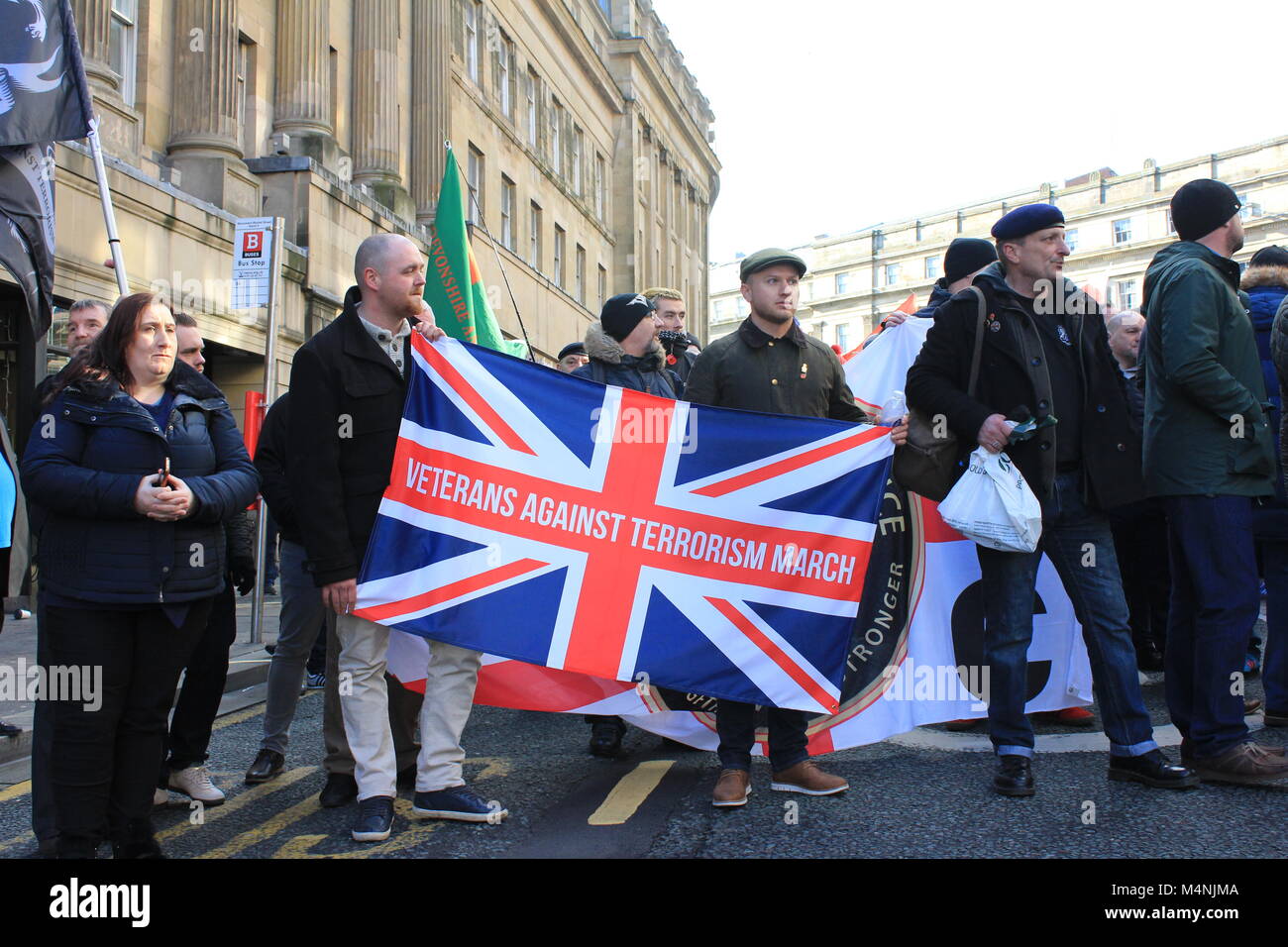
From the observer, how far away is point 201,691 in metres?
4.70

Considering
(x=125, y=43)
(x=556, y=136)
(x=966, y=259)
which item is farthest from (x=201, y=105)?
(x=556, y=136)

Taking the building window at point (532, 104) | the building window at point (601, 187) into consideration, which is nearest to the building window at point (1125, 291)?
the building window at point (601, 187)

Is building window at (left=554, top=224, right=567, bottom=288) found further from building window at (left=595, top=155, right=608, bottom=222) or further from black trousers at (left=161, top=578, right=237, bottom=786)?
black trousers at (left=161, top=578, right=237, bottom=786)

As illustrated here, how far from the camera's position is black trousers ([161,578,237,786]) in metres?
4.62

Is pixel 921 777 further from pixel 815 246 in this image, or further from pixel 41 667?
pixel 815 246

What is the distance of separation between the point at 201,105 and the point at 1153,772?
49.0 ft

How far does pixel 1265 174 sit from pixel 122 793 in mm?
73520

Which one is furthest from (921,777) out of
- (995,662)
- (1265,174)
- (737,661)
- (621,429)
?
(1265,174)

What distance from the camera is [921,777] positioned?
14.8 feet

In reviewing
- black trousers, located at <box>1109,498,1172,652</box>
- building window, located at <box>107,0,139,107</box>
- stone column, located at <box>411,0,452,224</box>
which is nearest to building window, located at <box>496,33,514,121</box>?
stone column, located at <box>411,0,452,224</box>

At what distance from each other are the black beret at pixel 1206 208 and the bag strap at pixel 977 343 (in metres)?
0.91

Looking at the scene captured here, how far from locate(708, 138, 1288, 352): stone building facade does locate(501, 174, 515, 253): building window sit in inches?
1027
